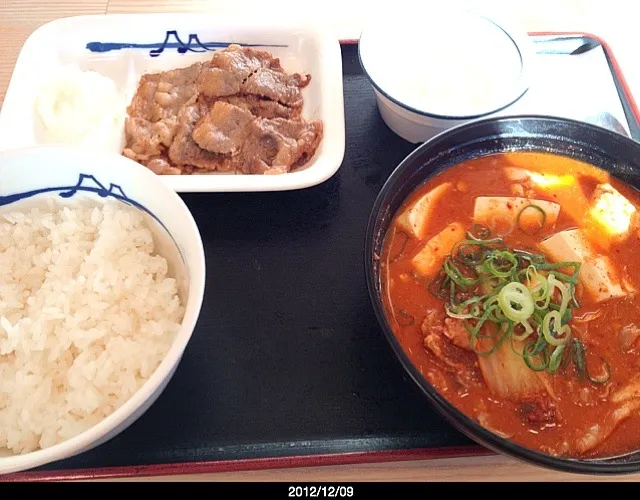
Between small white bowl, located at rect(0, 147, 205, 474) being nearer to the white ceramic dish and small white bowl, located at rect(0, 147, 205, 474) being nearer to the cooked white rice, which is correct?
the cooked white rice

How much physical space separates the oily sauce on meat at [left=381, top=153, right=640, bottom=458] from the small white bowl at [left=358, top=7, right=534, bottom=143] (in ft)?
0.95

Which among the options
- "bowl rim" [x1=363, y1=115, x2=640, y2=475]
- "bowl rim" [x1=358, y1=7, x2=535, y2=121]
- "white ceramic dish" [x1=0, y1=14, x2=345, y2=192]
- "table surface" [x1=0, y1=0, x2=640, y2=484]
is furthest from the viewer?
"table surface" [x1=0, y1=0, x2=640, y2=484]

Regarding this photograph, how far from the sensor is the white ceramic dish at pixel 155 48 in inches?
94.7

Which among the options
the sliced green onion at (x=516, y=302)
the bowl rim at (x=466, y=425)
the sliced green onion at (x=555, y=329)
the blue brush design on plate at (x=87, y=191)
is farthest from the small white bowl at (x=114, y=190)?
the sliced green onion at (x=555, y=329)

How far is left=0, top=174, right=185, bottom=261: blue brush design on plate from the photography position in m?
1.75

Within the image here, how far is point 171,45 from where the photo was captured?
2.59m

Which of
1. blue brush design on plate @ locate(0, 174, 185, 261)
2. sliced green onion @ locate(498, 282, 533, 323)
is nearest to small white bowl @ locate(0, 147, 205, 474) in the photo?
blue brush design on plate @ locate(0, 174, 185, 261)

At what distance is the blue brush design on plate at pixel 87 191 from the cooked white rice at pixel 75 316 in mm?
35

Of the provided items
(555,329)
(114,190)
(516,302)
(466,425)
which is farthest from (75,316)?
(555,329)

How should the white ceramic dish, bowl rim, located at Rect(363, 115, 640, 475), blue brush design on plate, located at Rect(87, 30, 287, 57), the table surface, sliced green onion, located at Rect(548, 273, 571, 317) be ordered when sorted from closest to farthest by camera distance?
1. bowl rim, located at Rect(363, 115, 640, 475)
2. sliced green onion, located at Rect(548, 273, 571, 317)
3. the white ceramic dish
4. blue brush design on plate, located at Rect(87, 30, 287, 57)
5. the table surface

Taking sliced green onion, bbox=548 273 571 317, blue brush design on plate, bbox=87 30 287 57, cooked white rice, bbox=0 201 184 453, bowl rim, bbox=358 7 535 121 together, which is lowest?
cooked white rice, bbox=0 201 184 453

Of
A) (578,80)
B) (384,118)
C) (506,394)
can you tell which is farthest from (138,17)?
(506,394)

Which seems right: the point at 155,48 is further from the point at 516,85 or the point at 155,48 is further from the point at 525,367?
the point at 525,367

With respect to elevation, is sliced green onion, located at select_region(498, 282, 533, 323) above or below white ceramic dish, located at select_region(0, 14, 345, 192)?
below
